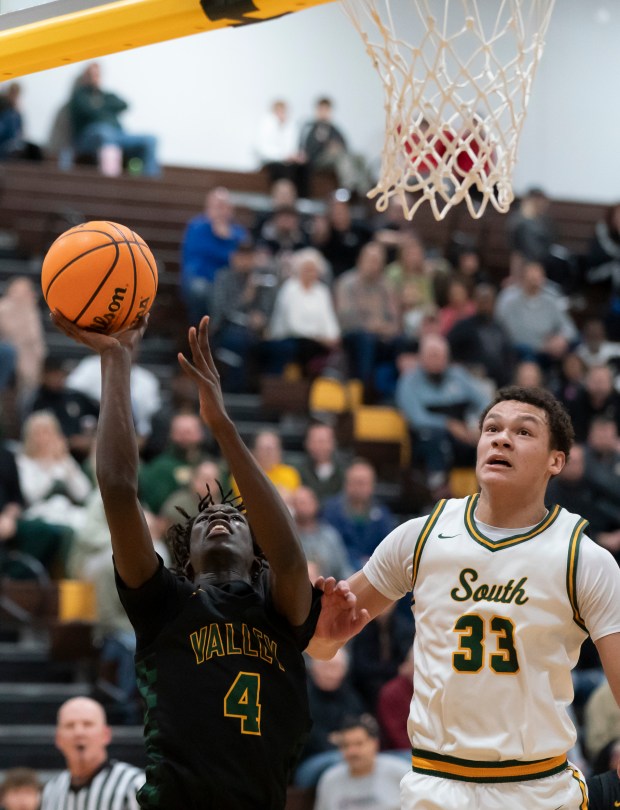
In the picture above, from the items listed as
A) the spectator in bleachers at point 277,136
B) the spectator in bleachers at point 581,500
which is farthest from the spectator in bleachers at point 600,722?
the spectator in bleachers at point 277,136

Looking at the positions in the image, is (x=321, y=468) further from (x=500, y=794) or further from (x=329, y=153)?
(x=500, y=794)

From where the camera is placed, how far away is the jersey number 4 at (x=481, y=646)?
14.0 feet

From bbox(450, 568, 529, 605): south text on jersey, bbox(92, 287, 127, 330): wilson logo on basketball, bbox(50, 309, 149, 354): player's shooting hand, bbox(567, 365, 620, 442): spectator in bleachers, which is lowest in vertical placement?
bbox(450, 568, 529, 605): south text on jersey

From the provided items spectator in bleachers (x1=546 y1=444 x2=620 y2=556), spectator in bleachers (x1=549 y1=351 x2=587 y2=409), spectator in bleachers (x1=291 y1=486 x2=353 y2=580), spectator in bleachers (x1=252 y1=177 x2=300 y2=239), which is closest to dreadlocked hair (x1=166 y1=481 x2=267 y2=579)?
spectator in bleachers (x1=291 y1=486 x2=353 y2=580)

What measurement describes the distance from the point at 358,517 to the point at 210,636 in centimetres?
629

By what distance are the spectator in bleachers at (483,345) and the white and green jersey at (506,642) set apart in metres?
8.04

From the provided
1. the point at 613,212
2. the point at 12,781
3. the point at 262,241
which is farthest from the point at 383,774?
the point at 613,212

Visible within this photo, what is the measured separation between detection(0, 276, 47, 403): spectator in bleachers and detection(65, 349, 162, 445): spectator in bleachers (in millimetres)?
320

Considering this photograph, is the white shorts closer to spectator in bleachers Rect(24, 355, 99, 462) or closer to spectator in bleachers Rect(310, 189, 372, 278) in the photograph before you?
spectator in bleachers Rect(24, 355, 99, 462)

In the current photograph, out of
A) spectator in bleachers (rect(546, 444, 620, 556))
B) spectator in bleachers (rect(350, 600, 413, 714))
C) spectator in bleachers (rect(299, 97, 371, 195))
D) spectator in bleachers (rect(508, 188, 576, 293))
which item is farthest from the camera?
spectator in bleachers (rect(299, 97, 371, 195))

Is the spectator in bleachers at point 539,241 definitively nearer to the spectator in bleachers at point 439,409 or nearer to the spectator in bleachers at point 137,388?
the spectator in bleachers at point 439,409

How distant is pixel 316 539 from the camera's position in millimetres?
9594

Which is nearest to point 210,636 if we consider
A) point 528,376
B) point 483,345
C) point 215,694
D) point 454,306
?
point 215,694

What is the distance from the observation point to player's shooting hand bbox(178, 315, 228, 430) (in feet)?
12.8
